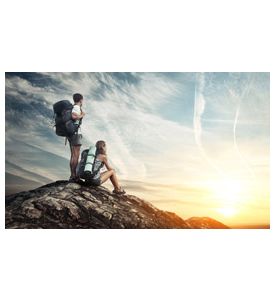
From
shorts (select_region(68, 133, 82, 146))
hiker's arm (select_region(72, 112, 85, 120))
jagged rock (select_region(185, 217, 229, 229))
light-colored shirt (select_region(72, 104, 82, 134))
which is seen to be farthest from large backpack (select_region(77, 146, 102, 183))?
jagged rock (select_region(185, 217, 229, 229))

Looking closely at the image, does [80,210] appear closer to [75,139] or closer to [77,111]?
[75,139]

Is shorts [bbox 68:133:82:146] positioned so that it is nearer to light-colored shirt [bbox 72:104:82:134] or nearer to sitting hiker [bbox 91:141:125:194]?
light-colored shirt [bbox 72:104:82:134]

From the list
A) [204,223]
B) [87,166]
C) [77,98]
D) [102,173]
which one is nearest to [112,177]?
[102,173]

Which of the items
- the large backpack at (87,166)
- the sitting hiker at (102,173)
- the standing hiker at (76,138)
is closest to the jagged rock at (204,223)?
the sitting hiker at (102,173)

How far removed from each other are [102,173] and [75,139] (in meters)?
0.52

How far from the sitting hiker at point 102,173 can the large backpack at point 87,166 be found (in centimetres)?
4

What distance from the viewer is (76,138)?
212 inches

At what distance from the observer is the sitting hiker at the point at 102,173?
537 cm

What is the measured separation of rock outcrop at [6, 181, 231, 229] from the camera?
5.16 metres

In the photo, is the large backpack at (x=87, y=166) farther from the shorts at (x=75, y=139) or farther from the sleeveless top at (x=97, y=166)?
the shorts at (x=75, y=139)
